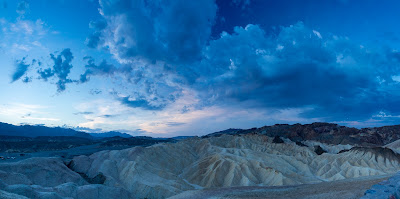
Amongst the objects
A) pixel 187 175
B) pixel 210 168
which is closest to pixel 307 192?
pixel 210 168

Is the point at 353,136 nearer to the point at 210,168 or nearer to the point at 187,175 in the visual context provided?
the point at 210,168

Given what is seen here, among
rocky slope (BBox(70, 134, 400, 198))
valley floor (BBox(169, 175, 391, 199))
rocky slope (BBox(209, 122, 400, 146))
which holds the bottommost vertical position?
rocky slope (BBox(70, 134, 400, 198))

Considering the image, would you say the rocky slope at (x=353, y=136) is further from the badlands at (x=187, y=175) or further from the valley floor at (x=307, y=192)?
the valley floor at (x=307, y=192)

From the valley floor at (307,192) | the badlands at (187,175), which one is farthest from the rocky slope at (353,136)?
the valley floor at (307,192)

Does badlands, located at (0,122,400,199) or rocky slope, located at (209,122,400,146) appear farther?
rocky slope, located at (209,122,400,146)

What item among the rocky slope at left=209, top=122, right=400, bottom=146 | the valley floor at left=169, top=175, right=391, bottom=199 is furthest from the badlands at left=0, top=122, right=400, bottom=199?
the rocky slope at left=209, top=122, right=400, bottom=146

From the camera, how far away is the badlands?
19.6 metres

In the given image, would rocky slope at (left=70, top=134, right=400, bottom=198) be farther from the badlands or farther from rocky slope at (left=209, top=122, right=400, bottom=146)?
rocky slope at (left=209, top=122, right=400, bottom=146)

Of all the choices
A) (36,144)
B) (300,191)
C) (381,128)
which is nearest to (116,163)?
(300,191)

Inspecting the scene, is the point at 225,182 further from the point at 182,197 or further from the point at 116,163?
the point at 182,197

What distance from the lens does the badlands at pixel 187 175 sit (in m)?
19.6

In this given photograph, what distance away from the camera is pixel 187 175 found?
49.4 m

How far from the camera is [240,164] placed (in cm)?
4819

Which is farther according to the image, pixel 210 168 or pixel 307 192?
pixel 210 168
